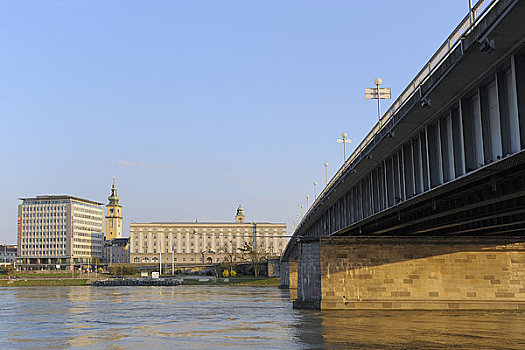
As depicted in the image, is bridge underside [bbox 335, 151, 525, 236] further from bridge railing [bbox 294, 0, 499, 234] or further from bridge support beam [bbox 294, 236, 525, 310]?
bridge railing [bbox 294, 0, 499, 234]

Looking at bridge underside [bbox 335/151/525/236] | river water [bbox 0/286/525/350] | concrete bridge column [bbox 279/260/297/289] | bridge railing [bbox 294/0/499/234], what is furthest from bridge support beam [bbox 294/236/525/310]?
concrete bridge column [bbox 279/260/297/289]

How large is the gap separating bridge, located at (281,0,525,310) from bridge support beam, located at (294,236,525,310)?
92mm

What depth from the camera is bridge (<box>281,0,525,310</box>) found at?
2305 cm

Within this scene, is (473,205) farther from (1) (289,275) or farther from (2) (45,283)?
(2) (45,283)

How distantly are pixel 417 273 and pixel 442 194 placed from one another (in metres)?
22.0

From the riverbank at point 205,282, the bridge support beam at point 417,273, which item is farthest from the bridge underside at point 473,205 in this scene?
the riverbank at point 205,282

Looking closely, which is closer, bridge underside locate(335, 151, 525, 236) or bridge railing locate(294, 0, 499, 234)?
bridge railing locate(294, 0, 499, 234)

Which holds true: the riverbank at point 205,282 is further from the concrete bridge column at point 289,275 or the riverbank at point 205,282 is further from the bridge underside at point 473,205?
the bridge underside at point 473,205

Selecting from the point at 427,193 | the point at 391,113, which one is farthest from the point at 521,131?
the point at 391,113

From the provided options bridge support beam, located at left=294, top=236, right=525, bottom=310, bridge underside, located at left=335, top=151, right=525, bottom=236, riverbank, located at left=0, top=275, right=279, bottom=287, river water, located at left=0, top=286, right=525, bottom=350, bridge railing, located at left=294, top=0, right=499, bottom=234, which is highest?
bridge railing, located at left=294, top=0, right=499, bottom=234

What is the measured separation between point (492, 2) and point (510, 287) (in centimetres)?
4239

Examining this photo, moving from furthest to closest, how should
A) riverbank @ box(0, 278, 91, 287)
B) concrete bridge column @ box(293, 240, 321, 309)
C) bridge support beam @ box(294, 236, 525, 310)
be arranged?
riverbank @ box(0, 278, 91, 287)
concrete bridge column @ box(293, 240, 321, 309)
bridge support beam @ box(294, 236, 525, 310)

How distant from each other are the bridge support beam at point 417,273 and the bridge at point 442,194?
9cm

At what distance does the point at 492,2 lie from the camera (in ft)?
69.7
